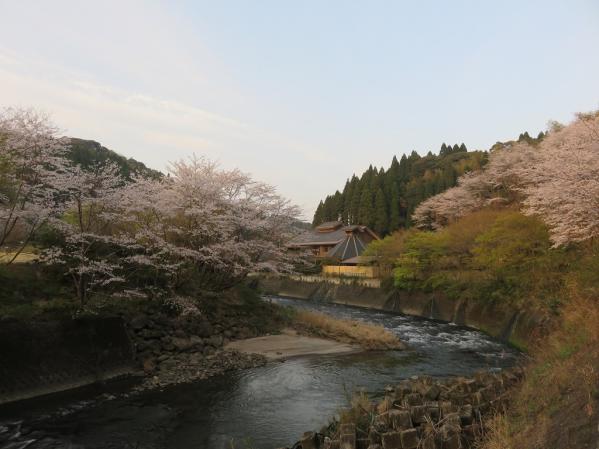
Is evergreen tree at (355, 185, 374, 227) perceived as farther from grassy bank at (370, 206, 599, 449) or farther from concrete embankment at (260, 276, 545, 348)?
grassy bank at (370, 206, 599, 449)

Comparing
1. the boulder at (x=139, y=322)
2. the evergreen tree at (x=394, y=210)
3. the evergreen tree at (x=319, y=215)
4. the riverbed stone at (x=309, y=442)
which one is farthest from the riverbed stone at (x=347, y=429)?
the evergreen tree at (x=319, y=215)

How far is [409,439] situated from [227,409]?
5093mm

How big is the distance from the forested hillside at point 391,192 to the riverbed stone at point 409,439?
4366 cm

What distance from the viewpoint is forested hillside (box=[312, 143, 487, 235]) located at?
50.2 m

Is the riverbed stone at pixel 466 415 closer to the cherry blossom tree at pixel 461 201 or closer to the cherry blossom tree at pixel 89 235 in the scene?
the cherry blossom tree at pixel 89 235

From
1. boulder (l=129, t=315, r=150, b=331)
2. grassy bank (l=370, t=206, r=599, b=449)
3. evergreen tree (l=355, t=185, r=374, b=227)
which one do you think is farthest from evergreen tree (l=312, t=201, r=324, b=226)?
boulder (l=129, t=315, r=150, b=331)

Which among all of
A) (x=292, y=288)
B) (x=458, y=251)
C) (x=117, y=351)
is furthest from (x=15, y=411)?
(x=292, y=288)

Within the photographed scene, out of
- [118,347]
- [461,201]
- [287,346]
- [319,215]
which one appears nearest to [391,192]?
[319,215]

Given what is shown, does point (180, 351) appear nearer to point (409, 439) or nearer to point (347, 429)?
point (347, 429)

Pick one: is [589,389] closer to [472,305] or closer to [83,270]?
[83,270]

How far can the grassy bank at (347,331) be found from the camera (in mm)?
16484

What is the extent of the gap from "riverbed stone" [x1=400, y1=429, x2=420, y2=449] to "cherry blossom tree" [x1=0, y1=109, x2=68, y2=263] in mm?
11666

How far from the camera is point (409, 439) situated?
5.64 meters

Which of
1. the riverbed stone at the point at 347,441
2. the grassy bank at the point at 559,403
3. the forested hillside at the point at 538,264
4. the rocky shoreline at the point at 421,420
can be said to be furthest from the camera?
the riverbed stone at the point at 347,441
